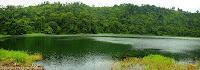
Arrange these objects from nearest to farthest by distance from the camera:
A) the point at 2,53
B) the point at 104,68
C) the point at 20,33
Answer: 1. the point at 104,68
2. the point at 2,53
3. the point at 20,33

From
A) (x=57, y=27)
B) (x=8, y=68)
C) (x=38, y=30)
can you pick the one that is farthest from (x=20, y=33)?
(x=8, y=68)

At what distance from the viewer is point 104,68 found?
149 feet

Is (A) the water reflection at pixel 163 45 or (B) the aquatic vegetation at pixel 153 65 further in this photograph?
(A) the water reflection at pixel 163 45

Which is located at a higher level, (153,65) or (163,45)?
(153,65)

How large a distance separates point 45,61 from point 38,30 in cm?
10456

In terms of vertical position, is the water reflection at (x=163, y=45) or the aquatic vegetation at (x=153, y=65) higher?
the aquatic vegetation at (x=153, y=65)

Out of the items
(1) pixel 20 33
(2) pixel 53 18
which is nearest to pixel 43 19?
(2) pixel 53 18

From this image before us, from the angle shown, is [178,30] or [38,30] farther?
[178,30]

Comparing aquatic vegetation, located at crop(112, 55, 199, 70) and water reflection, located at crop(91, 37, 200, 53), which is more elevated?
aquatic vegetation, located at crop(112, 55, 199, 70)

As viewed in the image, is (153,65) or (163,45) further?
(163,45)

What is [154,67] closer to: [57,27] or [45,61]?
[45,61]

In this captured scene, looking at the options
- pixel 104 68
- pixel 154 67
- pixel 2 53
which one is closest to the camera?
pixel 154 67

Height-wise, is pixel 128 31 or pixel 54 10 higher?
pixel 54 10

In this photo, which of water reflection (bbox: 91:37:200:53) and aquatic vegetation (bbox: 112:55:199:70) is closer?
aquatic vegetation (bbox: 112:55:199:70)
